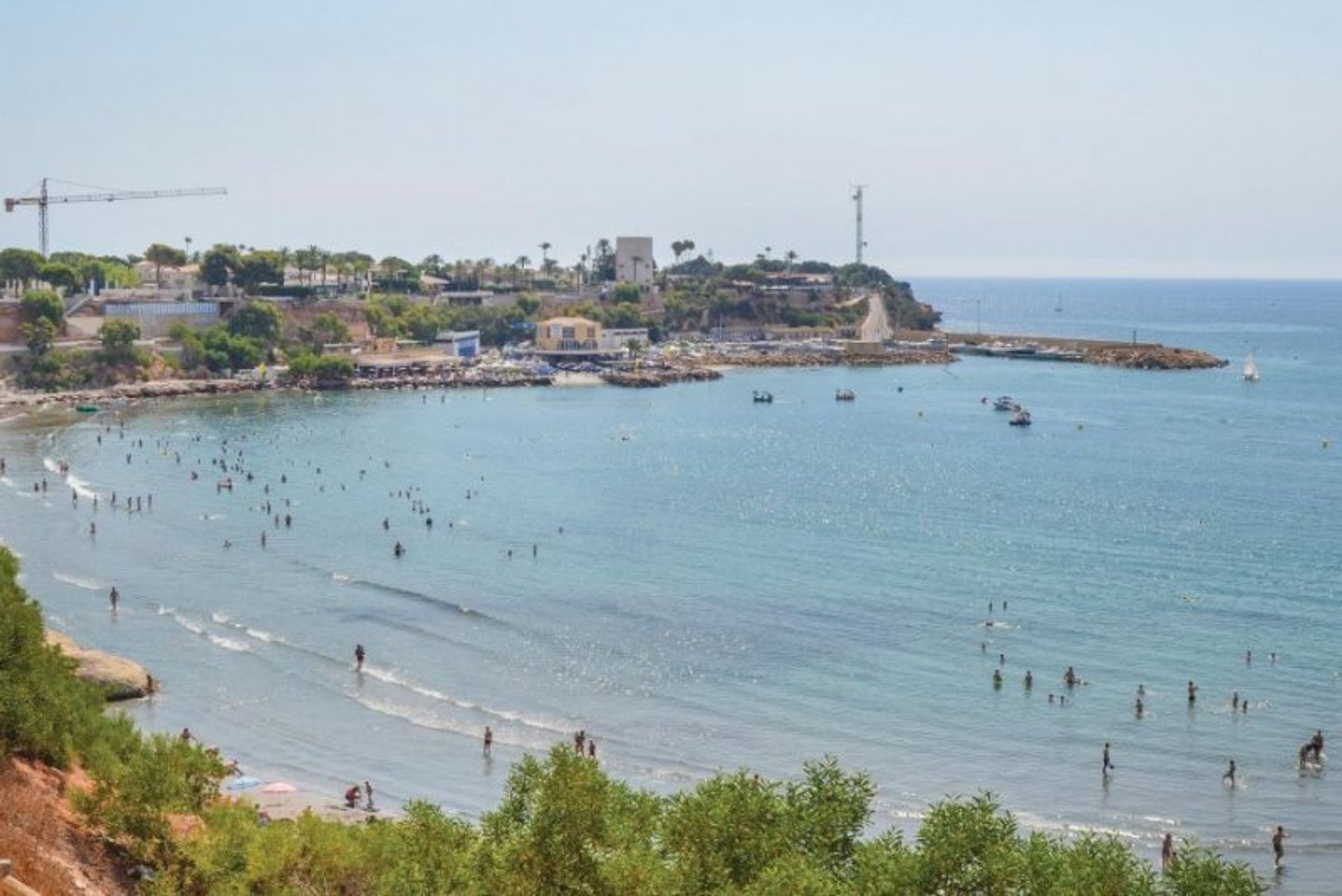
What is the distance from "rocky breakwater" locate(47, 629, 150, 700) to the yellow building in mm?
124551

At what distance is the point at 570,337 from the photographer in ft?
566

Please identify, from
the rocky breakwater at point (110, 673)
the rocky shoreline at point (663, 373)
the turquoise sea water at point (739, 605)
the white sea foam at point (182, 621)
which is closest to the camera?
the turquoise sea water at point (739, 605)

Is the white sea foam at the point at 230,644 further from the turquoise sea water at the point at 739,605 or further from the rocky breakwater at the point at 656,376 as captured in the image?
the rocky breakwater at the point at 656,376

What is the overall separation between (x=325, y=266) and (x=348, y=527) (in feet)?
387

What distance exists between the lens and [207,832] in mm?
27812

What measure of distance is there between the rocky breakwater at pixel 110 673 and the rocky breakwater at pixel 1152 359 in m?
142

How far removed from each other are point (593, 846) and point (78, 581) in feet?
148

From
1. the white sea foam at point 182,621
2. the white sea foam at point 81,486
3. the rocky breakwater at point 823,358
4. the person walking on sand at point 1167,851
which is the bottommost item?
the person walking on sand at point 1167,851

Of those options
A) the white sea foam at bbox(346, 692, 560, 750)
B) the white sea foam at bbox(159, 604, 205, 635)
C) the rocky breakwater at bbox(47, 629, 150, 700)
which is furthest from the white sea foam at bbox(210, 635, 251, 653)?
the white sea foam at bbox(346, 692, 560, 750)

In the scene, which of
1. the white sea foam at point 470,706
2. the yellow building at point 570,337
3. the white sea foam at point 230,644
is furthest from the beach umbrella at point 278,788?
the yellow building at point 570,337

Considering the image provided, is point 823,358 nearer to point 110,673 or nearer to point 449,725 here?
point 449,725

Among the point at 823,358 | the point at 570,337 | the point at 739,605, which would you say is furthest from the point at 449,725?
the point at 823,358

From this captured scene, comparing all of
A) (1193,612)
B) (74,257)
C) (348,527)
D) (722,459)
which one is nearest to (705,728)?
(1193,612)

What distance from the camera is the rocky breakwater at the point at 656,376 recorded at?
6176 inches
